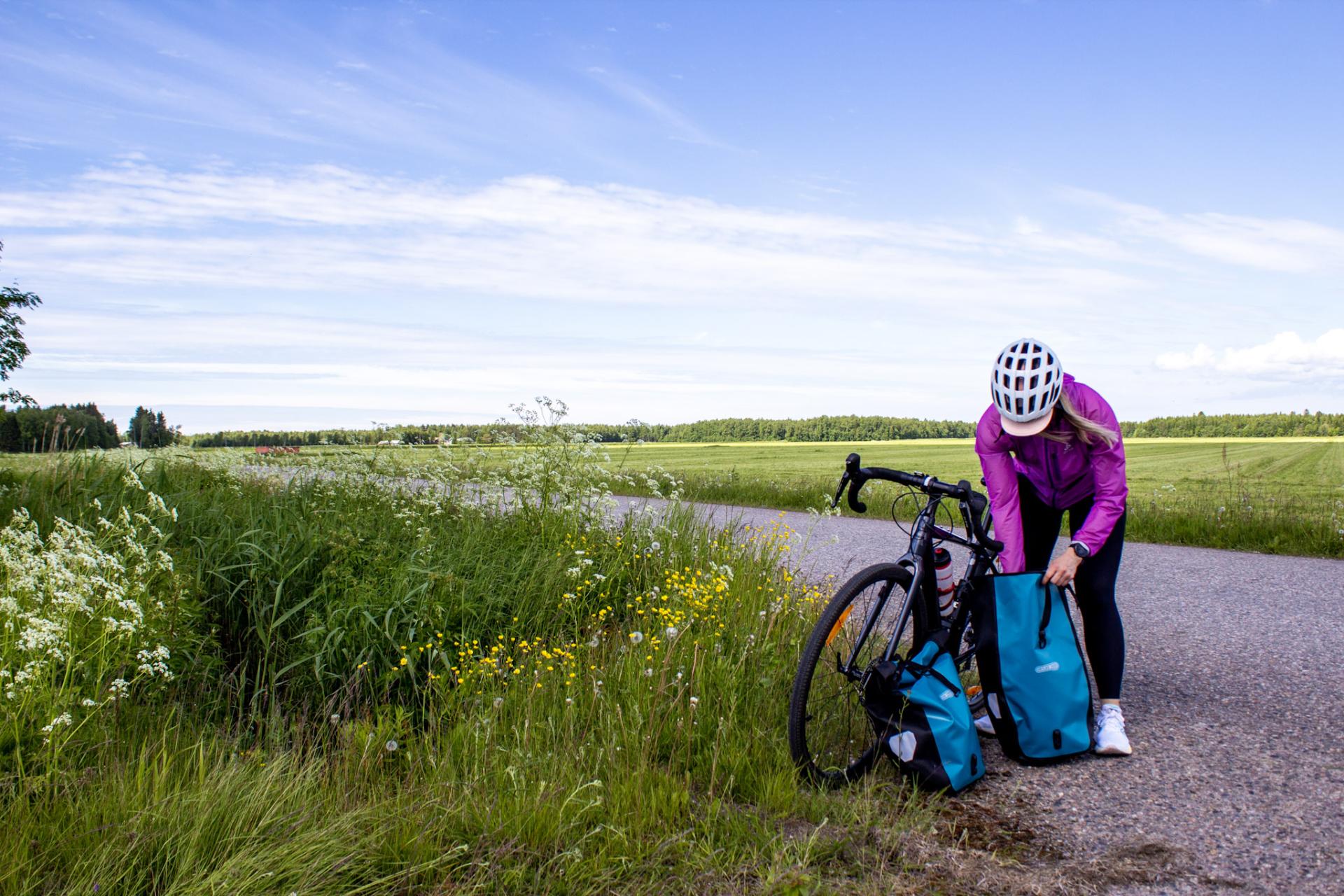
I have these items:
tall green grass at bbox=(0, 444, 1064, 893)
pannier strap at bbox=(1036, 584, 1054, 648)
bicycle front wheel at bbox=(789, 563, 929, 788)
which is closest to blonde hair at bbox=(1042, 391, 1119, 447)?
pannier strap at bbox=(1036, 584, 1054, 648)

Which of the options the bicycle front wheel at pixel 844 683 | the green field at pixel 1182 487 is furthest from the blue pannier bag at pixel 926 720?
the green field at pixel 1182 487

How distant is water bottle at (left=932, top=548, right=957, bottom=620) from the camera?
4.20m

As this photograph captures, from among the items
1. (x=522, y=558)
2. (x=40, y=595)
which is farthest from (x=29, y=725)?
(x=522, y=558)

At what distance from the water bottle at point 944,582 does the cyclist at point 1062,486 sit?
364mm

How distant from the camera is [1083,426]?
4.23 metres

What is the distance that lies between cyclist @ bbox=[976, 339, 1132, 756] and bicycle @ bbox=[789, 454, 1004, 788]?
31 centimetres

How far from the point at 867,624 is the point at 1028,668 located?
3.15ft

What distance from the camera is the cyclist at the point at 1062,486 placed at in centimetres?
A: 410

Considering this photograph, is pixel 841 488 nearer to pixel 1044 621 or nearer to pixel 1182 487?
pixel 1044 621

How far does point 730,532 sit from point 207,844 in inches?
201

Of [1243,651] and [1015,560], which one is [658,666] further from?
[1243,651]

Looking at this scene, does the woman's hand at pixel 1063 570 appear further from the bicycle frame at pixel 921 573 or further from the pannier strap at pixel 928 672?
the pannier strap at pixel 928 672

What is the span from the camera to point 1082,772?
13.5 ft

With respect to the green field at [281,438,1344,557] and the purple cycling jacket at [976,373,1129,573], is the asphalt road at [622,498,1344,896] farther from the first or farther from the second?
the green field at [281,438,1344,557]
